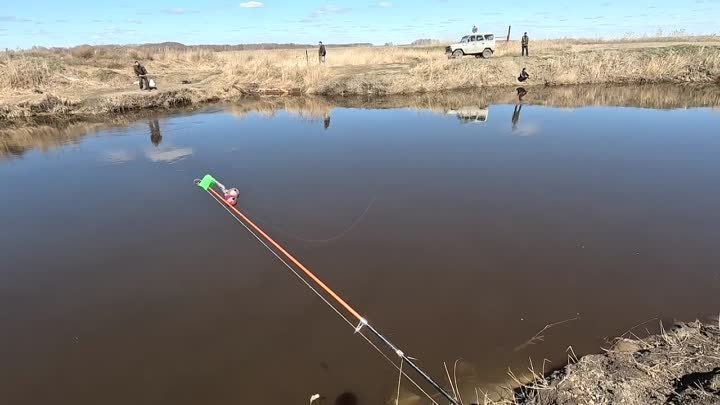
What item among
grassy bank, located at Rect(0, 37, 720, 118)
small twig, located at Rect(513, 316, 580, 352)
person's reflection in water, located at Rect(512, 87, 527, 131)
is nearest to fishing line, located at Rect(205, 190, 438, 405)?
small twig, located at Rect(513, 316, 580, 352)

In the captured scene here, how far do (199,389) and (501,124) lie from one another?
12.4 m

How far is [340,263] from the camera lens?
5.64 meters

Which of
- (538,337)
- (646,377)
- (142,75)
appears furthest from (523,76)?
(646,377)

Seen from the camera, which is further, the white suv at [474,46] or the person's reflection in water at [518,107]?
the white suv at [474,46]

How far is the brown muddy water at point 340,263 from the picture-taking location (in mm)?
4027

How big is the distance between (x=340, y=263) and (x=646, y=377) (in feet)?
11.6

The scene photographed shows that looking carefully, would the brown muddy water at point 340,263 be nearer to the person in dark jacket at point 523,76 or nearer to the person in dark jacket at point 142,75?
the person in dark jacket at point 142,75

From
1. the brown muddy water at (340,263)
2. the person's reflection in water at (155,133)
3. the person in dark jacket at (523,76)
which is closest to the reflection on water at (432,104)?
the person's reflection in water at (155,133)

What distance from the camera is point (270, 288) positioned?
520 cm

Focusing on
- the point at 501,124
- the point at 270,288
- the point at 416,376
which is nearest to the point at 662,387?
the point at 416,376

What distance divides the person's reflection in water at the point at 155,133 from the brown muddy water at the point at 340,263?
162 cm

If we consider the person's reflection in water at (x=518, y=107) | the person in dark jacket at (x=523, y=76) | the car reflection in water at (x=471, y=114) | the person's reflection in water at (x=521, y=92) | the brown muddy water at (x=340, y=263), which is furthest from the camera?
the person in dark jacket at (x=523, y=76)

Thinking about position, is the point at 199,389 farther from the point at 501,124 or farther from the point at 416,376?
the point at 501,124

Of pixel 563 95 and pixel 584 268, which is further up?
pixel 563 95
